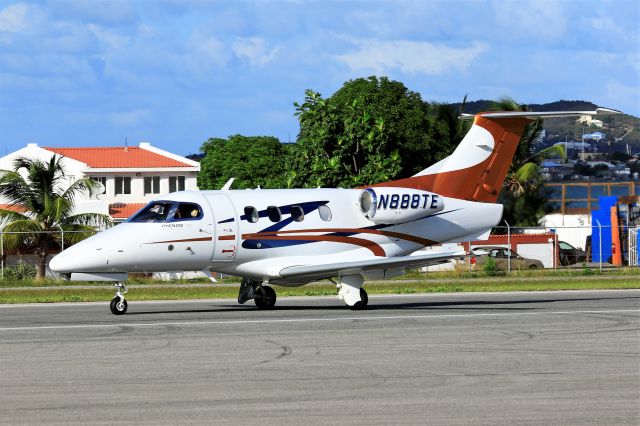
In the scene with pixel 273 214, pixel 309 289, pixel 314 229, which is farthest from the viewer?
pixel 309 289

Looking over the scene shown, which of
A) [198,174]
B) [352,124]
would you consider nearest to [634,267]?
[352,124]

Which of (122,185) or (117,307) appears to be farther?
(122,185)

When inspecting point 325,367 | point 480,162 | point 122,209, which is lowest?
point 325,367

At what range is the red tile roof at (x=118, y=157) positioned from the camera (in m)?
83.3

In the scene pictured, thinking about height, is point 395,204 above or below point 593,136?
below

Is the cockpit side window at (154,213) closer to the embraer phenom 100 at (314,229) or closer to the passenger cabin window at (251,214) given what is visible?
the embraer phenom 100 at (314,229)

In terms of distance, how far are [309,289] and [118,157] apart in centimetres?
4927

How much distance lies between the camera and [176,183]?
8525 cm

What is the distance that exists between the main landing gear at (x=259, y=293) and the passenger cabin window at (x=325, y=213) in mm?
2352

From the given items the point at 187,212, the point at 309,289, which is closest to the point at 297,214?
the point at 187,212

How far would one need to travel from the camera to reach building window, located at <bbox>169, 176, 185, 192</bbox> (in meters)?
84.6

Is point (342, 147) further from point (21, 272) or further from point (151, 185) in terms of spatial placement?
point (151, 185)

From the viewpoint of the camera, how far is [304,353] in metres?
17.4

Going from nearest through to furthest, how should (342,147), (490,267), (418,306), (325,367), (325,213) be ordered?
(325,367), (325,213), (418,306), (490,267), (342,147)
